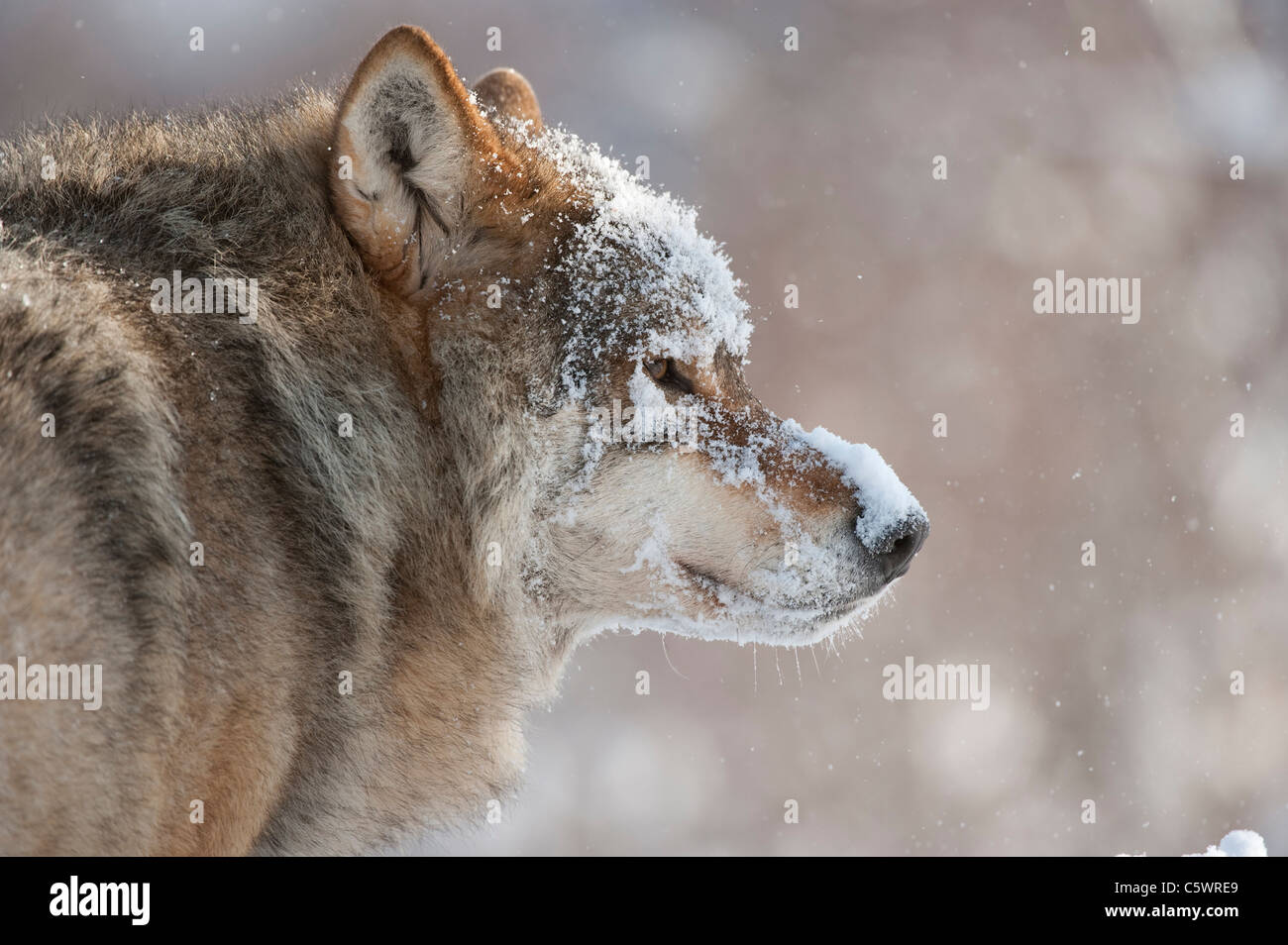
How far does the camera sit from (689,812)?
11.6 metres

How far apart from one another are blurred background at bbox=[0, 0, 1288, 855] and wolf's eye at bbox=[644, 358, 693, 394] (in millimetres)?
8405

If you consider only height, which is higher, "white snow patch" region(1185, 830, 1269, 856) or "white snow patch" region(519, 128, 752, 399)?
"white snow patch" region(519, 128, 752, 399)

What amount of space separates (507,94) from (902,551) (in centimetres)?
230

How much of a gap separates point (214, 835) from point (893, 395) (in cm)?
1110

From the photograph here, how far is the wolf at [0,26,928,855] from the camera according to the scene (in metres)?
2.25

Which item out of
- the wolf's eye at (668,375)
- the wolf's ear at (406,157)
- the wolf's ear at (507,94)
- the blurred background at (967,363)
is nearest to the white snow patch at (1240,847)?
the wolf's eye at (668,375)

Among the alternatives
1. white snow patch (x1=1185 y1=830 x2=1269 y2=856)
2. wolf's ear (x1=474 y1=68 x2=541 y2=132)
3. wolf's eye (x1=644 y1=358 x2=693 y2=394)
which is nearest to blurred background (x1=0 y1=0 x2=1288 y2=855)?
white snow patch (x1=1185 y1=830 x2=1269 y2=856)

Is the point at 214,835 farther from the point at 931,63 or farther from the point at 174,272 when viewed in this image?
the point at 931,63

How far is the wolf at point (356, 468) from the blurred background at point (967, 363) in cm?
812

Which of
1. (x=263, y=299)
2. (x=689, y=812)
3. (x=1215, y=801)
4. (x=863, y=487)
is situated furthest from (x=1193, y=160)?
(x=263, y=299)

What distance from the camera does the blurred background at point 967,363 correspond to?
11.7 m

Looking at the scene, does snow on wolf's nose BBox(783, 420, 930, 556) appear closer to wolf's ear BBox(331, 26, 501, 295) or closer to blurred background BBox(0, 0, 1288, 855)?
wolf's ear BBox(331, 26, 501, 295)

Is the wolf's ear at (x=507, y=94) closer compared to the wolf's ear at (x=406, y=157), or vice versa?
the wolf's ear at (x=406, y=157)

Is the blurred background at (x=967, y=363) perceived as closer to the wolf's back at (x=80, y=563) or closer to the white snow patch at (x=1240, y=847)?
the white snow patch at (x=1240, y=847)
